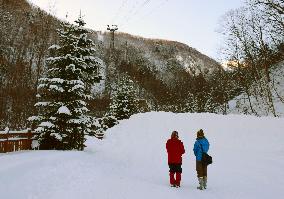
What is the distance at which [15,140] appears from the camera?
17.9 meters

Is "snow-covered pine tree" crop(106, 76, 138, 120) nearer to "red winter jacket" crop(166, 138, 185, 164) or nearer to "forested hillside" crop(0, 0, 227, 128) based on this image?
"forested hillside" crop(0, 0, 227, 128)

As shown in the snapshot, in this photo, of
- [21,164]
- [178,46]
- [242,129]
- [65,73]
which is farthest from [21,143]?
[178,46]

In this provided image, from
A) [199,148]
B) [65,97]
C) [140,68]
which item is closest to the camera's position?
[199,148]

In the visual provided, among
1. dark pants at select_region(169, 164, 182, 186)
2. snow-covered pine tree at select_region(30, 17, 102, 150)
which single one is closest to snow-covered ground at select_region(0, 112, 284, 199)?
dark pants at select_region(169, 164, 182, 186)

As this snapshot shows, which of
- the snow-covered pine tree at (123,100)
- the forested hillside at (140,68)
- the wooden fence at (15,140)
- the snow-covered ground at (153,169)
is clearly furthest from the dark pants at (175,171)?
the snow-covered pine tree at (123,100)

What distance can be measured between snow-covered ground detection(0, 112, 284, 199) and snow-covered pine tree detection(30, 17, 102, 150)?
240cm

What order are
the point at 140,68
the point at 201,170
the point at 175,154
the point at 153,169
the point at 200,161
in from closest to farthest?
the point at 201,170 < the point at 200,161 < the point at 175,154 < the point at 153,169 < the point at 140,68

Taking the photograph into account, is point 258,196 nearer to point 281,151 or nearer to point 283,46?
point 281,151

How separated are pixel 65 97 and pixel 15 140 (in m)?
3.76

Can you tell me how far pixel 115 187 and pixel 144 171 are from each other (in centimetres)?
523

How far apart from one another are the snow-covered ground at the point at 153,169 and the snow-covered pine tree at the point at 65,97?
2.40 m

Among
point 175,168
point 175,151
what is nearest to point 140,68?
point 175,151

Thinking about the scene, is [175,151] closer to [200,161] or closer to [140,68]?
[200,161]

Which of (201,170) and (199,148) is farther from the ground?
(199,148)
